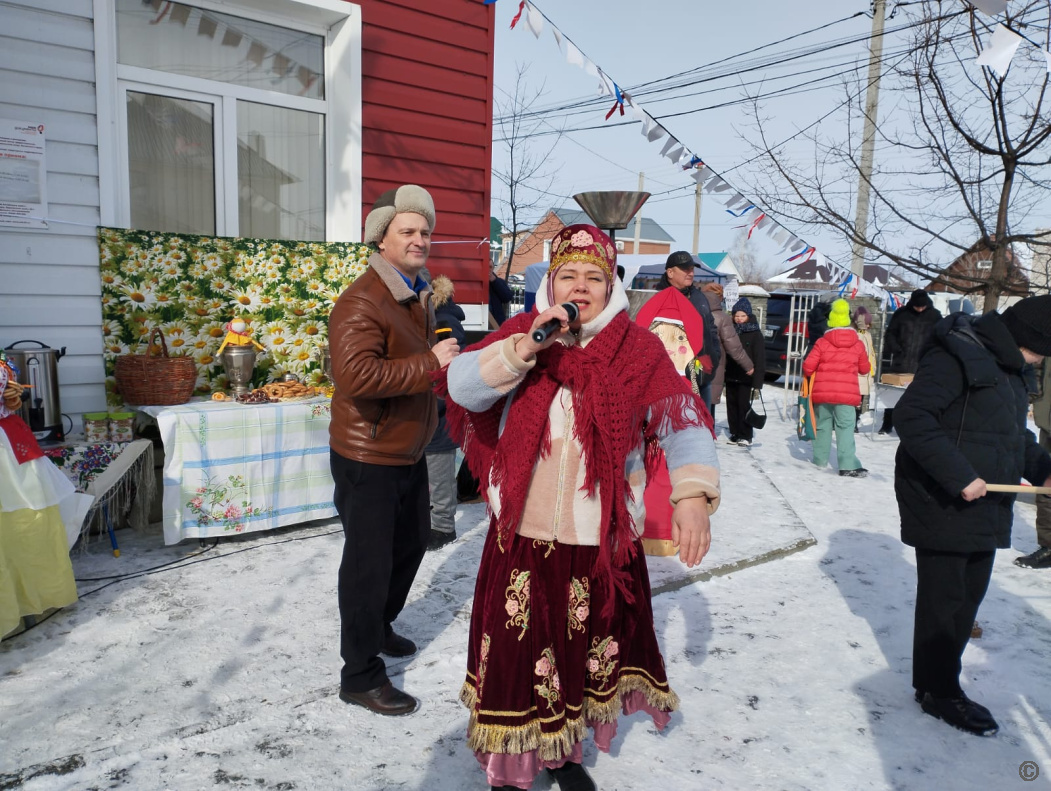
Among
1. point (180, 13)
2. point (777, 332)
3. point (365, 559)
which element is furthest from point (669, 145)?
point (777, 332)

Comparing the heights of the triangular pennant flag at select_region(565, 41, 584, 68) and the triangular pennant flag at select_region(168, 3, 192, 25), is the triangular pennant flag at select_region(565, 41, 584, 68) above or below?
above

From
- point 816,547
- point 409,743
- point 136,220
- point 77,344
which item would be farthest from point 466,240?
point 409,743

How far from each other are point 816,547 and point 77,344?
4909mm

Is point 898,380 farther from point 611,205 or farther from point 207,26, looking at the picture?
point 207,26

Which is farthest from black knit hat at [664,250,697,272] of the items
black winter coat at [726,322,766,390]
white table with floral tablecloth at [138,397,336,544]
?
white table with floral tablecloth at [138,397,336,544]

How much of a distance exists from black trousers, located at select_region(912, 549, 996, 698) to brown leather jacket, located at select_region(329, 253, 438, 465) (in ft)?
6.69

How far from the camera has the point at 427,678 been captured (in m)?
2.86

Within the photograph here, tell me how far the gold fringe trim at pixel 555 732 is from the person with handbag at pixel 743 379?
5.90 m

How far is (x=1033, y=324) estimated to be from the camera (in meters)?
2.63

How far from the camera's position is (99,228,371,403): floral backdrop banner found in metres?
4.37

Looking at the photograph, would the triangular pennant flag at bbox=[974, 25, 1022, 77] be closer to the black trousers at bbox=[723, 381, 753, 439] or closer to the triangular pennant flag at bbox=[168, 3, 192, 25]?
the black trousers at bbox=[723, 381, 753, 439]

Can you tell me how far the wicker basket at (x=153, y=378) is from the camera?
13.6 ft

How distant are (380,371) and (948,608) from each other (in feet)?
7.54

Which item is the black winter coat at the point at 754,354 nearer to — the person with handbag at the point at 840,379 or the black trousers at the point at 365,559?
the person with handbag at the point at 840,379
